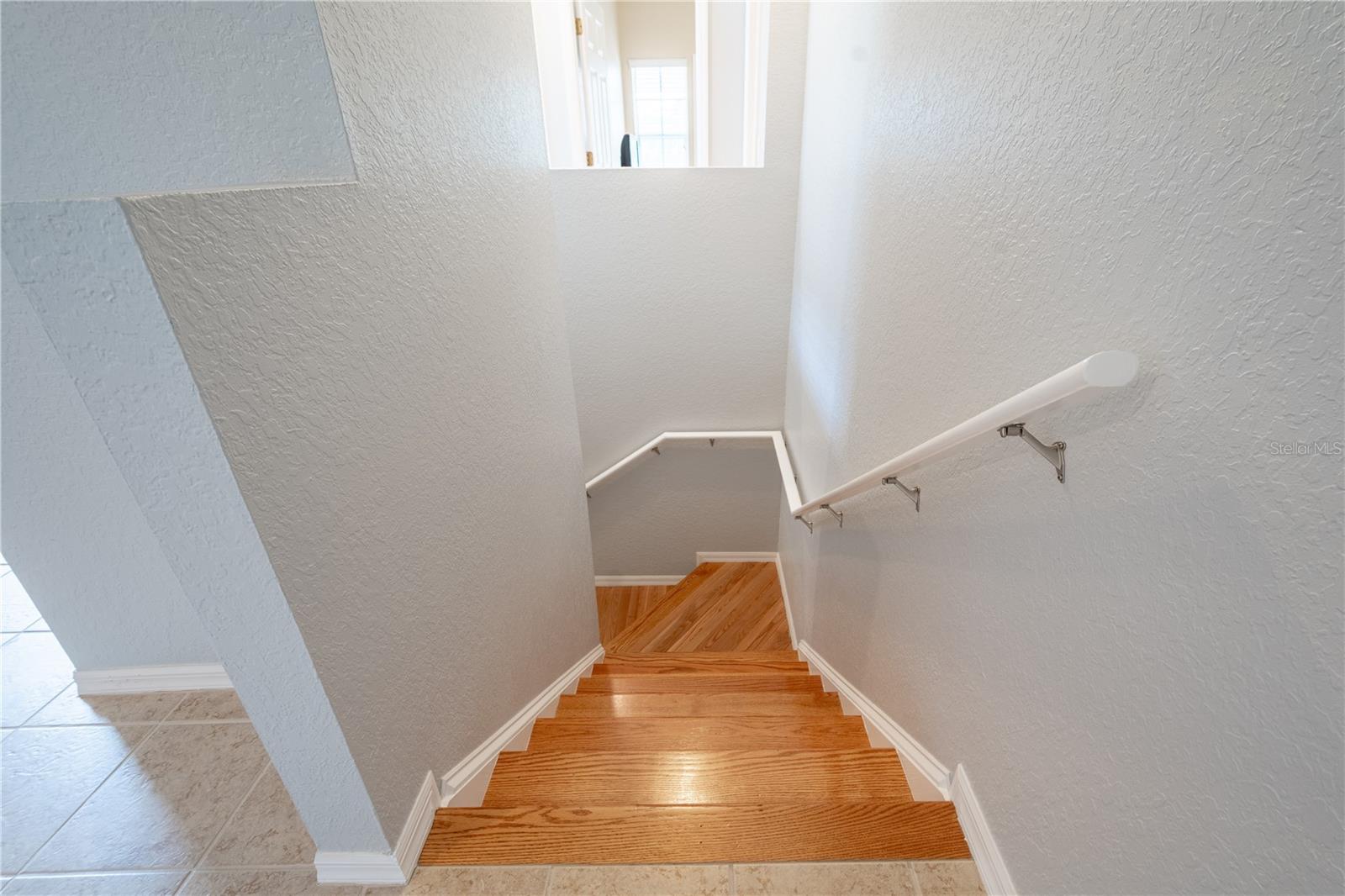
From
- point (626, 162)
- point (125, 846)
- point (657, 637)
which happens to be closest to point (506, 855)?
→ point (125, 846)

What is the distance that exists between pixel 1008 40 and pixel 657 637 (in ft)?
10.7

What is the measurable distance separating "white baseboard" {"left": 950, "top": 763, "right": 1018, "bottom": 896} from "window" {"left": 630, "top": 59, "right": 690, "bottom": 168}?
20.1ft

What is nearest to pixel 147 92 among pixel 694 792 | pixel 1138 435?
pixel 1138 435

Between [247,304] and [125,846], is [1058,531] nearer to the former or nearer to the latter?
[247,304]

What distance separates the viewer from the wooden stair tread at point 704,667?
2.46 meters

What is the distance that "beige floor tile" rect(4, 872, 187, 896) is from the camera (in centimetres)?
107

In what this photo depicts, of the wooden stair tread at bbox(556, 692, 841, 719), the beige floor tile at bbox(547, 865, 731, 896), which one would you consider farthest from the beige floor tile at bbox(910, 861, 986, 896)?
the wooden stair tread at bbox(556, 692, 841, 719)

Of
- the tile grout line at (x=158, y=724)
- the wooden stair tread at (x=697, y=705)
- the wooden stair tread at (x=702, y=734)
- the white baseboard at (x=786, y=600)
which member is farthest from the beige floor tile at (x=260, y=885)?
the white baseboard at (x=786, y=600)

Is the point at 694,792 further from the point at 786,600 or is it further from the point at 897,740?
the point at 786,600

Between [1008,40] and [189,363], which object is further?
[1008,40]

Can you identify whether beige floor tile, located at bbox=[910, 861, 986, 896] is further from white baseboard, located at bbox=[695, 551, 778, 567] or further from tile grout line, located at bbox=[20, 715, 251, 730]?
white baseboard, located at bbox=[695, 551, 778, 567]

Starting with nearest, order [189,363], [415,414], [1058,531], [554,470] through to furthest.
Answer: [189,363] < [1058,531] < [415,414] < [554,470]

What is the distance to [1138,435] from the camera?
630mm

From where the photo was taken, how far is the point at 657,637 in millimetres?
3438
